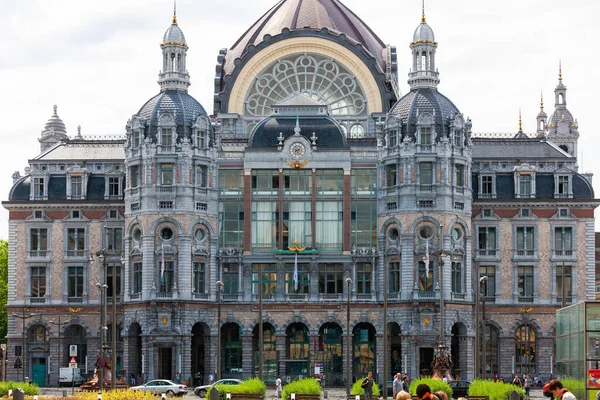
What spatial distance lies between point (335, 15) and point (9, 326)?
45922 millimetres

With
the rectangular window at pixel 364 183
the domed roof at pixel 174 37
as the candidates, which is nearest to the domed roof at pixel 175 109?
the domed roof at pixel 174 37

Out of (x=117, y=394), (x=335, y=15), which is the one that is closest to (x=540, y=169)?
(x=335, y=15)

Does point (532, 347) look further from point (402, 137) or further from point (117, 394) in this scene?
point (117, 394)

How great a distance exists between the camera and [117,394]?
70250 mm

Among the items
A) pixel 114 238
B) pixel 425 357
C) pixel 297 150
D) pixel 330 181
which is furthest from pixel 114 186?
pixel 425 357

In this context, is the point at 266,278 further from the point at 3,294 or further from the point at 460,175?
the point at 3,294

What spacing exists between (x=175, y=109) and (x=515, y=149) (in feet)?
113

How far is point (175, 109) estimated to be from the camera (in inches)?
4919

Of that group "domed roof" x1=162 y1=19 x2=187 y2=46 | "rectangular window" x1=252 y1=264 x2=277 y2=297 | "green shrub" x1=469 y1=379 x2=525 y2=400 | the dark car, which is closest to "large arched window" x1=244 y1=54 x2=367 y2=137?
"domed roof" x1=162 y1=19 x2=187 y2=46

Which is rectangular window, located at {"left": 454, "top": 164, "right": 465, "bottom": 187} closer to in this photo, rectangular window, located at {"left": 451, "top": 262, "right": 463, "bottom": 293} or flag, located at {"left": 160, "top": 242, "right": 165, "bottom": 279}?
rectangular window, located at {"left": 451, "top": 262, "right": 463, "bottom": 293}

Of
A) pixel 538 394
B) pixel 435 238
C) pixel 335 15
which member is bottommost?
pixel 538 394

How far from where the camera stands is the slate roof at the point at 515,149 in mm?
132625

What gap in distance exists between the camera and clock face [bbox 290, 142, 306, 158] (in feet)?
409

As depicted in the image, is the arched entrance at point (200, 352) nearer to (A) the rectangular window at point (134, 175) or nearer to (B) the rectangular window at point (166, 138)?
(A) the rectangular window at point (134, 175)
